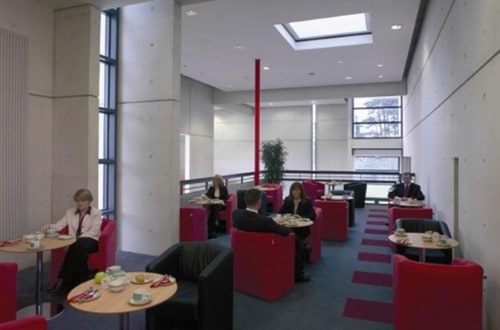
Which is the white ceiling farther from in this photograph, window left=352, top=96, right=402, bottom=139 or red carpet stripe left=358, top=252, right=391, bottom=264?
red carpet stripe left=358, top=252, right=391, bottom=264

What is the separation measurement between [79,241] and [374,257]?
14.0ft

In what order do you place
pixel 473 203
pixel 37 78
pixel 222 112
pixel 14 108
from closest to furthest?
pixel 473 203 < pixel 14 108 < pixel 37 78 < pixel 222 112

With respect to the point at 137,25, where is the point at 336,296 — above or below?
below

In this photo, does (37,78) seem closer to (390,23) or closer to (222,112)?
(390,23)

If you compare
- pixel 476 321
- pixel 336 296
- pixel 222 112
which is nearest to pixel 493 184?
pixel 476 321

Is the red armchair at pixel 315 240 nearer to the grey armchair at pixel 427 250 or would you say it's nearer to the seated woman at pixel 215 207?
the grey armchair at pixel 427 250

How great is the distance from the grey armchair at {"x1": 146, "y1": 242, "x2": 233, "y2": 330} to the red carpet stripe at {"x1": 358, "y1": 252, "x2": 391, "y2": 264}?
10.3 ft

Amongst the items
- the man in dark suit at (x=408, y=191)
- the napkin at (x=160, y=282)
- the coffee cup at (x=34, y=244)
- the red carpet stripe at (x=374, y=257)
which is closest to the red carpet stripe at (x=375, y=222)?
the man in dark suit at (x=408, y=191)

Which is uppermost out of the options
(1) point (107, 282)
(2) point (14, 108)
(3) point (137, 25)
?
(3) point (137, 25)

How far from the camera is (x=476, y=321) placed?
8.73 ft

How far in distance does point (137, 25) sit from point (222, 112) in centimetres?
1303

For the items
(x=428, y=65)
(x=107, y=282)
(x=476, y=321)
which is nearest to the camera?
(x=107, y=282)

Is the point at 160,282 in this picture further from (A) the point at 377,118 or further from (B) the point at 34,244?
(A) the point at 377,118

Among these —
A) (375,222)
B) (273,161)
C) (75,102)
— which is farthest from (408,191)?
(75,102)
